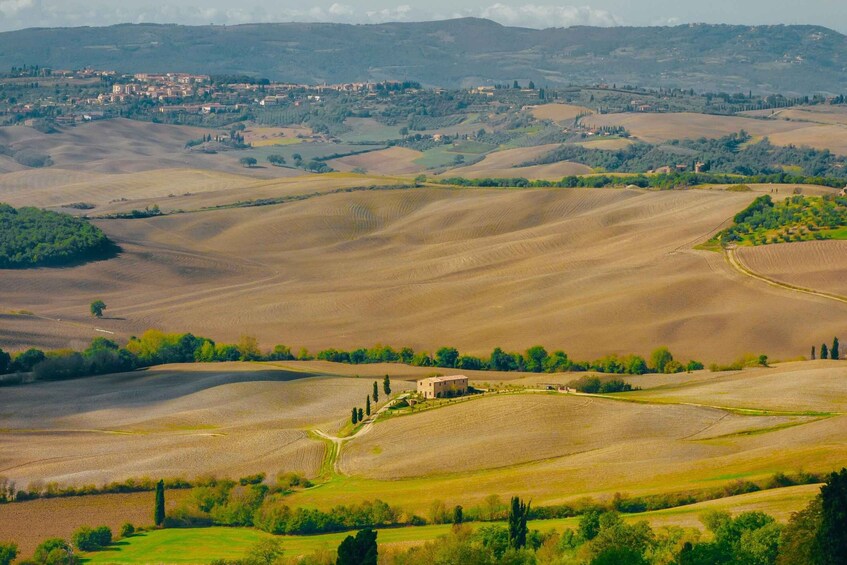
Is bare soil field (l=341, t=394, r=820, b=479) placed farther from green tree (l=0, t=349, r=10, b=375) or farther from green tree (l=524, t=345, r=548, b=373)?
green tree (l=0, t=349, r=10, b=375)

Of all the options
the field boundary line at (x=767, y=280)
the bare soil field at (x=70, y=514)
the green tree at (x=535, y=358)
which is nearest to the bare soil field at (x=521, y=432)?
the bare soil field at (x=70, y=514)

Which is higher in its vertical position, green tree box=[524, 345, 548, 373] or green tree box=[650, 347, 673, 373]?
green tree box=[650, 347, 673, 373]

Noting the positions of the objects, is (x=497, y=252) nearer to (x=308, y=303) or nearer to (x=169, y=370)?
(x=308, y=303)

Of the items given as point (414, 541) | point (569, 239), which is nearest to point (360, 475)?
point (414, 541)

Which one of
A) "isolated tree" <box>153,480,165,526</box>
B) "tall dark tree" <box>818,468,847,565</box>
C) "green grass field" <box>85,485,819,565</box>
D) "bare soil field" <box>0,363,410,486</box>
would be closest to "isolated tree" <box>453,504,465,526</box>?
"green grass field" <box>85,485,819,565</box>

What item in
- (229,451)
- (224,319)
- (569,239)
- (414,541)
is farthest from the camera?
(569,239)

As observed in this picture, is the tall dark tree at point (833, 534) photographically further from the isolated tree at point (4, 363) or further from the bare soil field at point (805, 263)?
the bare soil field at point (805, 263)

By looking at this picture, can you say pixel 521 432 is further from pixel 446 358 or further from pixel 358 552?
pixel 446 358
